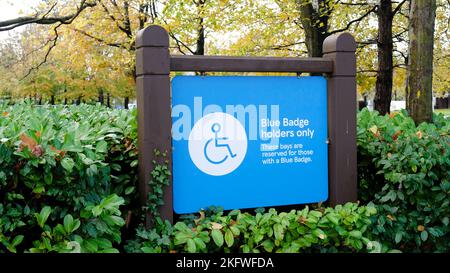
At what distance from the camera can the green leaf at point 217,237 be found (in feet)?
12.0

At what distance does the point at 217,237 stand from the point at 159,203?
539mm

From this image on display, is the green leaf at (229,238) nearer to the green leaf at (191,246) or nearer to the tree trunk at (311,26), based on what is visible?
the green leaf at (191,246)

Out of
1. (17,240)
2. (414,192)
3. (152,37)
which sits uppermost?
(152,37)

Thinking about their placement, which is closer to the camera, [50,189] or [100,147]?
[50,189]

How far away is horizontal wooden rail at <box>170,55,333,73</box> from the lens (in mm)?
4059

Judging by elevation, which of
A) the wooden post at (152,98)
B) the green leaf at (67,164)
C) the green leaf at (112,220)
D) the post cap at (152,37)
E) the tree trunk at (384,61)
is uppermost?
the tree trunk at (384,61)

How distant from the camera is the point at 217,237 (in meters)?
3.69

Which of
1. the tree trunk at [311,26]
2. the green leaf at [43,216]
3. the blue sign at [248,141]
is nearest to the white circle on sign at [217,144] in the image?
the blue sign at [248,141]

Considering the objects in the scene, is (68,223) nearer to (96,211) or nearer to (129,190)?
(96,211)

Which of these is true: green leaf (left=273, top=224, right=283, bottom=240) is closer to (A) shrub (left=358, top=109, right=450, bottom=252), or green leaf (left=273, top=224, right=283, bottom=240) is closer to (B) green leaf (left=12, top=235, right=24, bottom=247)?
(A) shrub (left=358, top=109, right=450, bottom=252)

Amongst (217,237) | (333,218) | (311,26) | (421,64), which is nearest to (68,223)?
(217,237)
